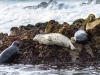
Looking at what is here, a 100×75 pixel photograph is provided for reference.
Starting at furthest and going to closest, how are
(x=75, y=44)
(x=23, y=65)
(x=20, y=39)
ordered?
(x=20, y=39) < (x=75, y=44) < (x=23, y=65)

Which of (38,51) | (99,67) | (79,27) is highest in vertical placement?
(79,27)

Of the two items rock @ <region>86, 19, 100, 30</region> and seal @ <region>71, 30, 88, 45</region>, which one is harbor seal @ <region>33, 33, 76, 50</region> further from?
rock @ <region>86, 19, 100, 30</region>

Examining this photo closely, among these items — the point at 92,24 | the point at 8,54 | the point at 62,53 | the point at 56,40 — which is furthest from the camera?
the point at 92,24

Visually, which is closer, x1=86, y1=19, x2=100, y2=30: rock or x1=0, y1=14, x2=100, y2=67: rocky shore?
x1=0, y1=14, x2=100, y2=67: rocky shore

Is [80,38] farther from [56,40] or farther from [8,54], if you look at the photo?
[8,54]

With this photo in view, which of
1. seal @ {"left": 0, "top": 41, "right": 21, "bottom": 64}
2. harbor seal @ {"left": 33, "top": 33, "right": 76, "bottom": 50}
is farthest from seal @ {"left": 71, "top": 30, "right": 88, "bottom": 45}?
seal @ {"left": 0, "top": 41, "right": 21, "bottom": 64}

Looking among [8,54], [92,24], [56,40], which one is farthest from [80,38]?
[8,54]

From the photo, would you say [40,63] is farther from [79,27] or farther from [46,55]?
[79,27]

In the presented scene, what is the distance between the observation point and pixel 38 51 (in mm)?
9953

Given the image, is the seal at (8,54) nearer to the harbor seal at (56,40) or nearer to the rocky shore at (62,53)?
the rocky shore at (62,53)

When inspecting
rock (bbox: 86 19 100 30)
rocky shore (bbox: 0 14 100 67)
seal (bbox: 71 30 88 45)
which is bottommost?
rocky shore (bbox: 0 14 100 67)

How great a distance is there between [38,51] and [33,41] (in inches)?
27.9

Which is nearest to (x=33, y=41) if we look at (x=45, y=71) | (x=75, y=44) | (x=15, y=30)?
(x=75, y=44)

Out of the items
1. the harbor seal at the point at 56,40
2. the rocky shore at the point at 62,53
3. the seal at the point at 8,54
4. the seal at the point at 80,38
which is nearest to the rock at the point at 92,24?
the rocky shore at the point at 62,53
